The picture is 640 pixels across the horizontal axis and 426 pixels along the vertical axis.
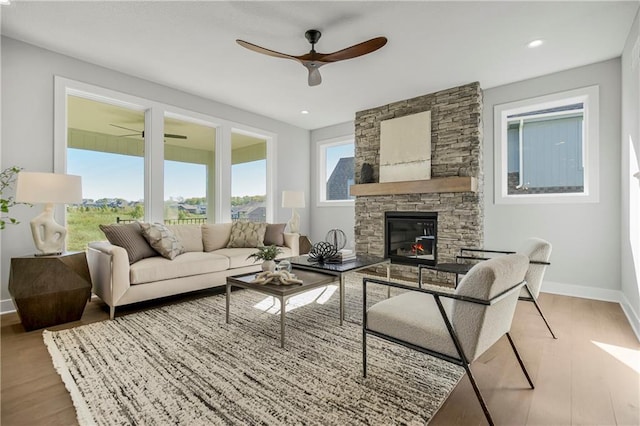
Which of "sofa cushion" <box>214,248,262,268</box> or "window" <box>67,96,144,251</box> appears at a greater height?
"window" <box>67,96,144,251</box>

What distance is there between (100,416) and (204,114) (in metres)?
4.14

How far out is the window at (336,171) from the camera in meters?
6.05

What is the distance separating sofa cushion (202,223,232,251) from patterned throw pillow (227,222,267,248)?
0.08 metres

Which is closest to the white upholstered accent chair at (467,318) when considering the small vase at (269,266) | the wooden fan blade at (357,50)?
the small vase at (269,266)

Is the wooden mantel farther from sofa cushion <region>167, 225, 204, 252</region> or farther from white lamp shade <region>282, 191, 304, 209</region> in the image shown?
sofa cushion <region>167, 225, 204, 252</region>

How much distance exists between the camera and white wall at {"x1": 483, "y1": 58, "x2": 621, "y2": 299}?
341cm

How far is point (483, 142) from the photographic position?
429 centimetres

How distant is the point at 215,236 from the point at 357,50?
2.97 m

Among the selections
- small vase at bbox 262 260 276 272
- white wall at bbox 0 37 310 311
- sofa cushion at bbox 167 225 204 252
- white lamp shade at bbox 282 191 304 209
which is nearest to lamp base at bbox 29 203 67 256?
white wall at bbox 0 37 310 311

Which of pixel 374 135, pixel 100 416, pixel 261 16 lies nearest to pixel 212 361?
pixel 100 416

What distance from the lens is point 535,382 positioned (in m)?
1.80

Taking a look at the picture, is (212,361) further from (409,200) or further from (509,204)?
(509,204)

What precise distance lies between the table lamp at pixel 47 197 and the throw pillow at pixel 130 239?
384mm

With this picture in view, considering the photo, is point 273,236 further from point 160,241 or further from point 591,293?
point 591,293
